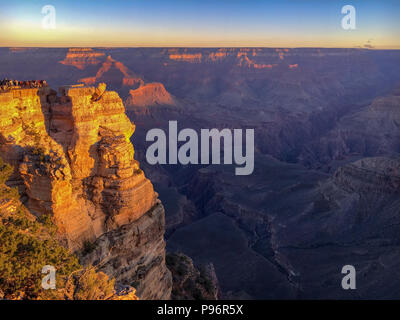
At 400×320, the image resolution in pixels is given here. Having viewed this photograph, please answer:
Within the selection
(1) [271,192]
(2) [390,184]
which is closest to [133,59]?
(1) [271,192]

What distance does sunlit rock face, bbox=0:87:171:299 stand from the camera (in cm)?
1473

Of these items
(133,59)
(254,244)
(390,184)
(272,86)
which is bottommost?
(254,244)

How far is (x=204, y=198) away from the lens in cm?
7069

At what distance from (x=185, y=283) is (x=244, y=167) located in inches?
2074

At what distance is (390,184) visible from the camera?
45.8 m

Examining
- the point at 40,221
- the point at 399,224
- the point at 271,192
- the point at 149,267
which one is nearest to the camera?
the point at 40,221

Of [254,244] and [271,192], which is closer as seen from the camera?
[254,244]

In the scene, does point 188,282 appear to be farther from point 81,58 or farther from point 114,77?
point 81,58

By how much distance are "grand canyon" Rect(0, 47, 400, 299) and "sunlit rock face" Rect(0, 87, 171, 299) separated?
6 cm

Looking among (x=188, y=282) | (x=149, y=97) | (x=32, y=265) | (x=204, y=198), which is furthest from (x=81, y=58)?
(x=32, y=265)

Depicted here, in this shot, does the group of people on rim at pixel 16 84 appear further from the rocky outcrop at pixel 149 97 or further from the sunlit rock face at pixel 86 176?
the rocky outcrop at pixel 149 97

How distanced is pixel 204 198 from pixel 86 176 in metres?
54.5

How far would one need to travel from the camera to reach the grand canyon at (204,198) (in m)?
15.5

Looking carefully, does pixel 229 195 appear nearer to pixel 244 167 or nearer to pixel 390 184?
pixel 244 167
